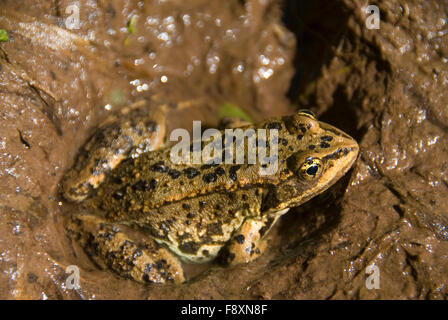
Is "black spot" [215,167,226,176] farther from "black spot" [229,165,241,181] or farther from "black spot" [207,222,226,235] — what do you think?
"black spot" [207,222,226,235]

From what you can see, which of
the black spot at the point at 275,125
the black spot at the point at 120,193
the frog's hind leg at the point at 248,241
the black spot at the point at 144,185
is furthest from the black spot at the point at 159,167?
the black spot at the point at 275,125

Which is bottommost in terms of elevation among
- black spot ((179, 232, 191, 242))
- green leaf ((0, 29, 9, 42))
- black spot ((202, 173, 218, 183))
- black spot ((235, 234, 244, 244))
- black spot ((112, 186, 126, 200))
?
black spot ((179, 232, 191, 242))

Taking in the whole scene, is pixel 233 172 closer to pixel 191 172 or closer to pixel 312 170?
pixel 191 172

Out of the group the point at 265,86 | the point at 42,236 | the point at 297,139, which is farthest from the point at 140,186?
the point at 265,86

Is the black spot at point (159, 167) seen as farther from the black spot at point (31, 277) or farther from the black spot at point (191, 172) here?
the black spot at point (31, 277)

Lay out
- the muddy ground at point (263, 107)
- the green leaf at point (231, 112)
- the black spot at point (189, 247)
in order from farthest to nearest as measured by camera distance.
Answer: the green leaf at point (231, 112) < the black spot at point (189, 247) < the muddy ground at point (263, 107)

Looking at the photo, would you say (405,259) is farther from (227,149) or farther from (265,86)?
(265,86)

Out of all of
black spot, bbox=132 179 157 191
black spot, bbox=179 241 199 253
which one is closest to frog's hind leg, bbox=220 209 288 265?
black spot, bbox=179 241 199 253

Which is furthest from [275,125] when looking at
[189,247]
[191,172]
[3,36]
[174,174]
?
[3,36]
